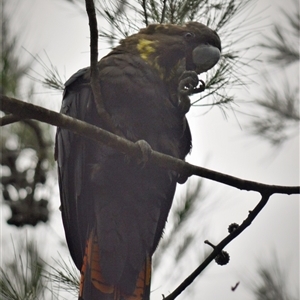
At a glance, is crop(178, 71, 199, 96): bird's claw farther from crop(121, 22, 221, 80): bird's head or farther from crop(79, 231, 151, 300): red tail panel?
crop(79, 231, 151, 300): red tail panel

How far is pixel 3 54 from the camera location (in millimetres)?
2412

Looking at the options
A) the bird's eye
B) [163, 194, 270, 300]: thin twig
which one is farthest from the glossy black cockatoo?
[163, 194, 270, 300]: thin twig

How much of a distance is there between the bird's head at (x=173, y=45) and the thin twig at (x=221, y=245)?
0.58 m

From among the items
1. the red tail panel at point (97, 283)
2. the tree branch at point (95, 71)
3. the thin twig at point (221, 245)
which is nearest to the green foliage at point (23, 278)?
the red tail panel at point (97, 283)

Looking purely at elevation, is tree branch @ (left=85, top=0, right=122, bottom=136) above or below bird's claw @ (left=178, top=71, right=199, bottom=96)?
below

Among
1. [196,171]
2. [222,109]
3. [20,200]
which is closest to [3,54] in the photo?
[20,200]

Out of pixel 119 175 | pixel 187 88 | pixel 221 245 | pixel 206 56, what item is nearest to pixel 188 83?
pixel 187 88

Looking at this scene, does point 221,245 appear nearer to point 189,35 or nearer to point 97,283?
point 97,283

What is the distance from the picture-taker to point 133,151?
1764 mm

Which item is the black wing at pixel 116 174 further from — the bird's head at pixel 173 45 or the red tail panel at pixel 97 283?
the bird's head at pixel 173 45

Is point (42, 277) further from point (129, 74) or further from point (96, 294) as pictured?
point (129, 74)

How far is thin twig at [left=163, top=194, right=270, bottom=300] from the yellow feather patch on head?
2.34 feet

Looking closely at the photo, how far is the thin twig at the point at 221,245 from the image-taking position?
1.68 meters

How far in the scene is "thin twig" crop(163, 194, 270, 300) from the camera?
1.68 m
